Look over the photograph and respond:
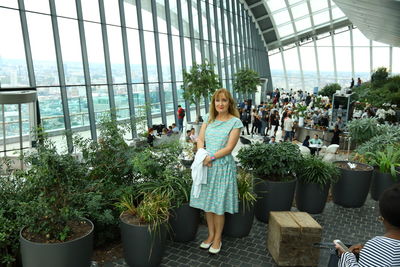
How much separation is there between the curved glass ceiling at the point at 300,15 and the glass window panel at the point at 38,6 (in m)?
21.7

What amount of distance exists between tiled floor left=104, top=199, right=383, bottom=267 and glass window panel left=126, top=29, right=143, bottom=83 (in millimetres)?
10618

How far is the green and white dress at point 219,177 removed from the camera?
11.4ft

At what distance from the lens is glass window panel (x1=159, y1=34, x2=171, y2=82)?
613 inches

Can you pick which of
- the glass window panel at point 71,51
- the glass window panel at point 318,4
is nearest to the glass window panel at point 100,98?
the glass window panel at point 71,51

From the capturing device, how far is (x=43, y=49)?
10305mm

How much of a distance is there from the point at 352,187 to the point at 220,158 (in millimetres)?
2788

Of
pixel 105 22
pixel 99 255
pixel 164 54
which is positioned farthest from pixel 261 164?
pixel 164 54

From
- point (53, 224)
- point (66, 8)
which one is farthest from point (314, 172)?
point (66, 8)

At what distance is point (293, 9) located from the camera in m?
29.3

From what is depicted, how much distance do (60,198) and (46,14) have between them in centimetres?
910

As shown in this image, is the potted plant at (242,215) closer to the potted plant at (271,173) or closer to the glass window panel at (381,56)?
the potted plant at (271,173)

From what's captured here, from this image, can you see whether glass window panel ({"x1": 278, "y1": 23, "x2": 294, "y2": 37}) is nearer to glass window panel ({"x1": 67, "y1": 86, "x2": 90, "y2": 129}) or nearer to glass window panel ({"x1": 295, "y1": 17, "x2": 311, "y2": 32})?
glass window panel ({"x1": 295, "y1": 17, "x2": 311, "y2": 32})

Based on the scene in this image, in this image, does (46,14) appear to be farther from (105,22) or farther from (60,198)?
(60,198)

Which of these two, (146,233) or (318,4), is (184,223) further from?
(318,4)
